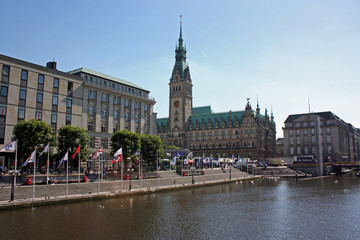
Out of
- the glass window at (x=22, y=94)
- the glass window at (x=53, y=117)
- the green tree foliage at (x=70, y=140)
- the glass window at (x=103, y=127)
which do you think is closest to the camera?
the green tree foliage at (x=70, y=140)

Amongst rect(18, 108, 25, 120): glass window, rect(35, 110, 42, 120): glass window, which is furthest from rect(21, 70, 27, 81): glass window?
rect(35, 110, 42, 120): glass window

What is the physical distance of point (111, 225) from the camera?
35.7 metres

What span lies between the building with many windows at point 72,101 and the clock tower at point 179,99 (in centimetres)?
9417

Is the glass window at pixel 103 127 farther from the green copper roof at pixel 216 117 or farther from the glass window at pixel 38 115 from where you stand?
the green copper roof at pixel 216 117

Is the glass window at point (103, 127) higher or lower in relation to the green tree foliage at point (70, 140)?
higher

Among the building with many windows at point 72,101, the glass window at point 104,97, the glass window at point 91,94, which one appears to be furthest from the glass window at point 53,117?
the glass window at point 104,97

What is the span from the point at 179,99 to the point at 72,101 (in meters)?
121

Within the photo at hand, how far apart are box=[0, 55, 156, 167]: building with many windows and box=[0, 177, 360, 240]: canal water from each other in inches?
1156

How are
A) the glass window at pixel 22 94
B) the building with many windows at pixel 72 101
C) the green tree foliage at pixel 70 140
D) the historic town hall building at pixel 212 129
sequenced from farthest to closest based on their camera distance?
the historic town hall building at pixel 212 129, the glass window at pixel 22 94, the building with many windows at pixel 72 101, the green tree foliage at pixel 70 140

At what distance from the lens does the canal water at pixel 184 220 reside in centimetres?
3262

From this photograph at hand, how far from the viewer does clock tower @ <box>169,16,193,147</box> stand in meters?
195

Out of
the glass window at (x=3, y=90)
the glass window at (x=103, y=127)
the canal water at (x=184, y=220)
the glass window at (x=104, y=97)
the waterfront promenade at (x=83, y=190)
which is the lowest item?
the canal water at (x=184, y=220)

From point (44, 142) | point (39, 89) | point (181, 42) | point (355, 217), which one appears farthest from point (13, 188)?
point (181, 42)

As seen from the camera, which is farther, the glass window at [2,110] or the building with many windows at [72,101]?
the building with many windows at [72,101]
